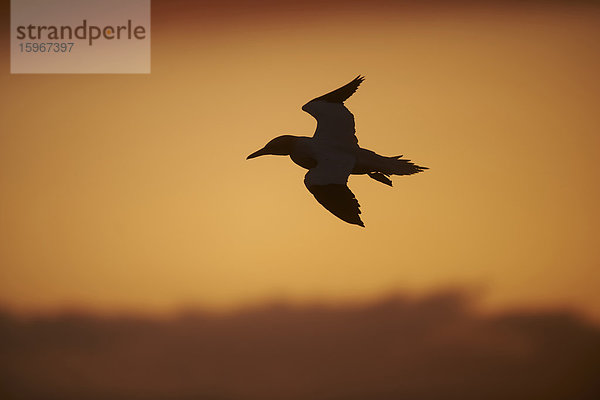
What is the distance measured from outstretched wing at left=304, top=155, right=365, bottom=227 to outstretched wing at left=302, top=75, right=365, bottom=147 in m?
0.20

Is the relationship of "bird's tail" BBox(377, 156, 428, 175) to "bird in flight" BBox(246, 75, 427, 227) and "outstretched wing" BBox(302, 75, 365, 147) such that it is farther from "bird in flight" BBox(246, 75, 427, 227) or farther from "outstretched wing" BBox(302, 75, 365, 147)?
"outstretched wing" BBox(302, 75, 365, 147)

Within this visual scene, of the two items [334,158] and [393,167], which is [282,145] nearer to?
[334,158]

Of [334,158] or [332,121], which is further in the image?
[332,121]

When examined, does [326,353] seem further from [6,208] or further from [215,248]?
[6,208]

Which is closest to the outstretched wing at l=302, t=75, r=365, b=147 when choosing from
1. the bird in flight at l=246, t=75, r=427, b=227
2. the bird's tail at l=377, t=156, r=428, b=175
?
the bird in flight at l=246, t=75, r=427, b=227

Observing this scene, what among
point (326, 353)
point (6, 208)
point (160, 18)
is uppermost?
point (160, 18)

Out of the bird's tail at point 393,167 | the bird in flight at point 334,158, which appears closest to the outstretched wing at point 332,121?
the bird in flight at point 334,158

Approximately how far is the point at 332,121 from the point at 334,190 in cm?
42

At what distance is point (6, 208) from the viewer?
3.39 m

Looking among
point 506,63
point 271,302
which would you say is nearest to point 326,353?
point 271,302

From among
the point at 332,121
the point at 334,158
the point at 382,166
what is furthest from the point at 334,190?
the point at 332,121

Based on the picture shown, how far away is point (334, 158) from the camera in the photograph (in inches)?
68.1

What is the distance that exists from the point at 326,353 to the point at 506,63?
1.89 metres

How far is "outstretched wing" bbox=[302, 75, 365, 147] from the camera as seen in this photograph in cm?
186
